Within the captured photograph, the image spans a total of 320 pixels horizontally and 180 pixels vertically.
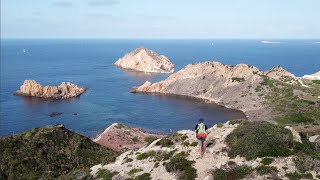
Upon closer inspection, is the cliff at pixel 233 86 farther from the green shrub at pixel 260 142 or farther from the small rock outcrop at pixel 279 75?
the green shrub at pixel 260 142

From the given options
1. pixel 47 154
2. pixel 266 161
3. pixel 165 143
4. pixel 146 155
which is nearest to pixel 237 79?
pixel 47 154

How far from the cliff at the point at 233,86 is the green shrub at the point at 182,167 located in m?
81.8

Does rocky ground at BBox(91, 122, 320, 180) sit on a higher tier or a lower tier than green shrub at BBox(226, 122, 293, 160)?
lower

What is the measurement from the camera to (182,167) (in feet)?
102

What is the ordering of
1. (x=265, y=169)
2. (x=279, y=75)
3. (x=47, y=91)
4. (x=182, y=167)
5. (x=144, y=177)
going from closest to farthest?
1. (x=265, y=169)
2. (x=182, y=167)
3. (x=144, y=177)
4. (x=47, y=91)
5. (x=279, y=75)

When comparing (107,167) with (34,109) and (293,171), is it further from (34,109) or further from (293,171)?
(34,109)

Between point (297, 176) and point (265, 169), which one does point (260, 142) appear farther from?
point (297, 176)

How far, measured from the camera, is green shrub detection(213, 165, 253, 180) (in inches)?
1120

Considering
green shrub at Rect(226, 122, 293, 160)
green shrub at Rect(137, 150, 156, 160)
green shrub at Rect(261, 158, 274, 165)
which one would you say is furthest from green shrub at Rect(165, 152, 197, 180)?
green shrub at Rect(261, 158, 274, 165)

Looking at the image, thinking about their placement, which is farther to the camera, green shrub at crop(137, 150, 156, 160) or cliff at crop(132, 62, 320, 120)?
cliff at crop(132, 62, 320, 120)

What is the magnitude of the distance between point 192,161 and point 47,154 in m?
29.0

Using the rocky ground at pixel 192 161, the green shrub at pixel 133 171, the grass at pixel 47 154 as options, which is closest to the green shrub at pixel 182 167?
the rocky ground at pixel 192 161

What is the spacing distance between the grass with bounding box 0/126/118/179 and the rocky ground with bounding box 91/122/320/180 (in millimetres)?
8904

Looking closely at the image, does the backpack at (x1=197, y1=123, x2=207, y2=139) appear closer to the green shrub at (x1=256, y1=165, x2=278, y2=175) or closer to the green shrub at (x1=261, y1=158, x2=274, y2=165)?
the green shrub at (x1=261, y1=158, x2=274, y2=165)
